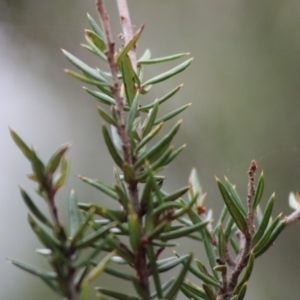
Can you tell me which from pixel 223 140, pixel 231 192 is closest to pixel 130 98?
pixel 231 192

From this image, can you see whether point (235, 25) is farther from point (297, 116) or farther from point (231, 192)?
point (231, 192)

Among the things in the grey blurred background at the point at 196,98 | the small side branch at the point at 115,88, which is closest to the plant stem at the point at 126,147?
the small side branch at the point at 115,88

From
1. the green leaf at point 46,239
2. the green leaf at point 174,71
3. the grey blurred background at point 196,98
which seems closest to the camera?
the green leaf at point 46,239

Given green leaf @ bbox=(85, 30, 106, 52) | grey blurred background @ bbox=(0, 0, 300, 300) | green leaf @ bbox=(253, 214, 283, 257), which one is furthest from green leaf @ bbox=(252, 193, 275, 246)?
grey blurred background @ bbox=(0, 0, 300, 300)

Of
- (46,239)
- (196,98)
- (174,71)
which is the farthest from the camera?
(196,98)

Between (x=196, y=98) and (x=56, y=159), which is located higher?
(x=196, y=98)

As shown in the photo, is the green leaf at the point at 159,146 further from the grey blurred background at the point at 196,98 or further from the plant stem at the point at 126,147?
the grey blurred background at the point at 196,98

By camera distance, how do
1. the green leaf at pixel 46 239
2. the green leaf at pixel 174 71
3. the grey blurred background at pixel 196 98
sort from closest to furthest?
the green leaf at pixel 46 239, the green leaf at pixel 174 71, the grey blurred background at pixel 196 98

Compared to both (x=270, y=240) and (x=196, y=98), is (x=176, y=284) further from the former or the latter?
(x=196, y=98)

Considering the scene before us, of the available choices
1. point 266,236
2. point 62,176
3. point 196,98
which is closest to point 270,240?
point 266,236

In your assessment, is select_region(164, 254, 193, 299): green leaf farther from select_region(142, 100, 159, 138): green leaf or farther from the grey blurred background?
the grey blurred background

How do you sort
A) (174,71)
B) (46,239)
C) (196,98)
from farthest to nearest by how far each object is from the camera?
(196,98)
(174,71)
(46,239)
